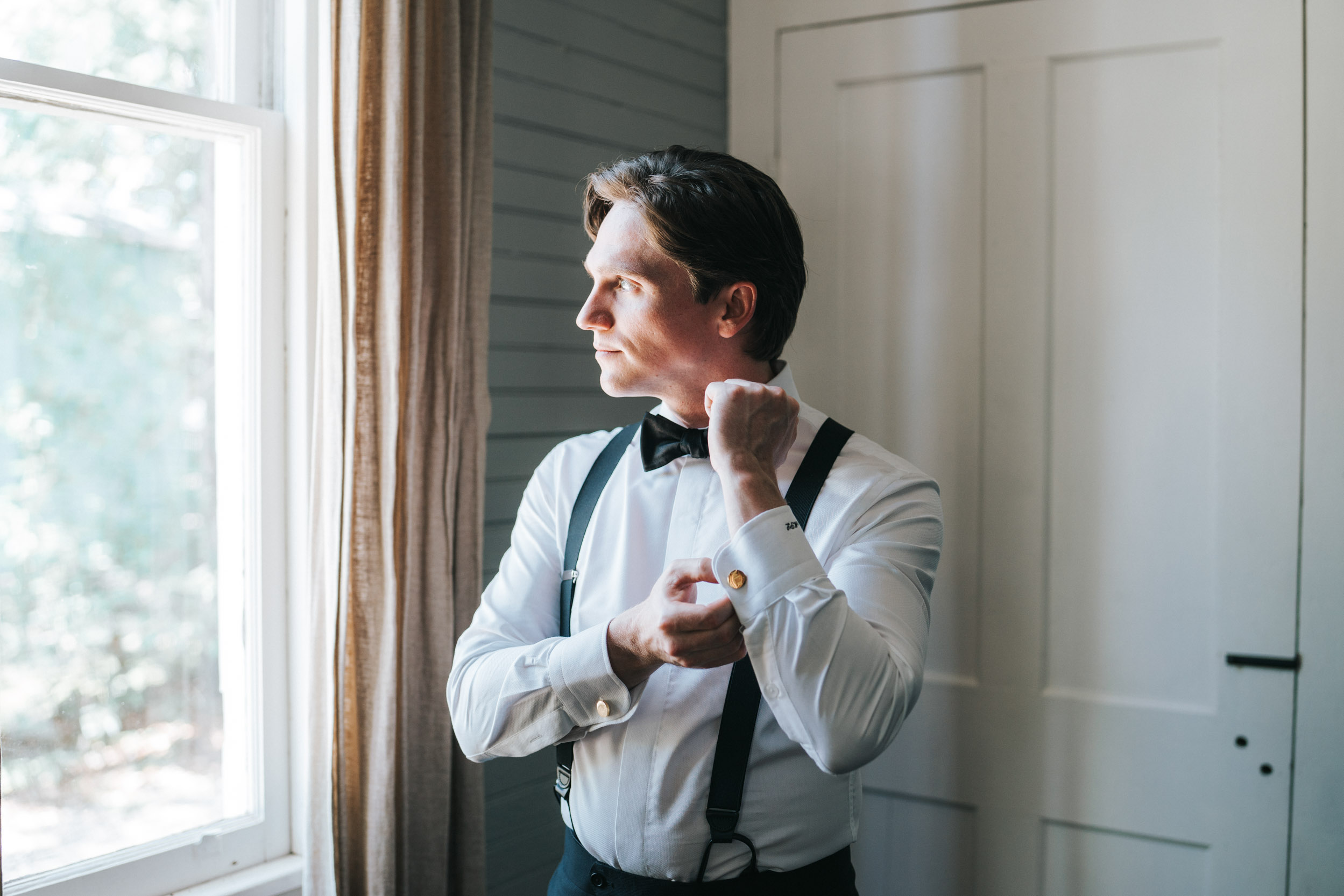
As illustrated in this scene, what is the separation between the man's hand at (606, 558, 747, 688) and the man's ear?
374mm

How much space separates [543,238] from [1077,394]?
46.5 inches

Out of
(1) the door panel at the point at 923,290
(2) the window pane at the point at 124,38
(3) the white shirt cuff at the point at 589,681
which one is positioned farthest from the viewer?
(1) the door panel at the point at 923,290

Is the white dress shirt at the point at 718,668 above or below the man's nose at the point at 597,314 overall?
below

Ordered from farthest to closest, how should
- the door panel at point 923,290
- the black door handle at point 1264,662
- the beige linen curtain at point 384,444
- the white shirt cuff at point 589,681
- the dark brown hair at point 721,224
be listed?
the door panel at point 923,290 < the black door handle at point 1264,662 < the beige linen curtain at point 384,444 < the dark brown hair at point 721,224 < the white shirt cuff at point 589,681

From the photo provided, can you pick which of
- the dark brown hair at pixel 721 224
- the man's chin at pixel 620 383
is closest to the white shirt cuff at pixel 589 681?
the man's chin at pixel 620 383

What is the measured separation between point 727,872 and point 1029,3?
183cm

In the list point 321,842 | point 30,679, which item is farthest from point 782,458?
point 30,679

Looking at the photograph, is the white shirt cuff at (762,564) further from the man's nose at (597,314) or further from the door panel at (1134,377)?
the door panel at (1134,377)

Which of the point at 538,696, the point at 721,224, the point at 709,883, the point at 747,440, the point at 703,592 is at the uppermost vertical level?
the point at 721,224

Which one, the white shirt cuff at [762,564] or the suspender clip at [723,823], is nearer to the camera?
the white shirt cuff at [762,564]

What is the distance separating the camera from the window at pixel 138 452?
1.35m

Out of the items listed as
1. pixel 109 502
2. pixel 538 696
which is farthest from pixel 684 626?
pixel 109 502

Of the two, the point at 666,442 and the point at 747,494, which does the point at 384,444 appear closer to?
the point at 666,442

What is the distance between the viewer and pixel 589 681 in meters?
1.11
